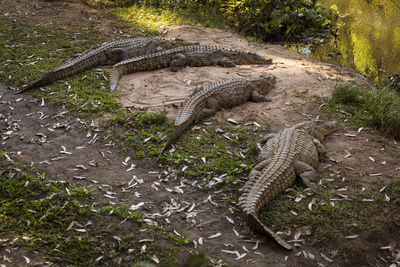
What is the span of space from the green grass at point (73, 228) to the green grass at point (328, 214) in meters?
1.18

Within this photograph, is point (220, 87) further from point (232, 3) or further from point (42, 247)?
point (232, 3)

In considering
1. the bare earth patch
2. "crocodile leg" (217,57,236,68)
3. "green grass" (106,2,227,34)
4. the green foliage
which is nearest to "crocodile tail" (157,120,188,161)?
the bare earth patch

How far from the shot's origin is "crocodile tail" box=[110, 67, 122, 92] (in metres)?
6.86

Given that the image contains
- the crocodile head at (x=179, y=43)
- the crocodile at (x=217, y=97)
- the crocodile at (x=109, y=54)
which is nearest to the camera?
the crocodile at (x=217, y=97)

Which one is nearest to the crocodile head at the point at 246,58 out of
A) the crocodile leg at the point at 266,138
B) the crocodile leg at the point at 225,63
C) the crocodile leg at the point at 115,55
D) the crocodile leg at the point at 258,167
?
the crocodile leg at the point at 225,63

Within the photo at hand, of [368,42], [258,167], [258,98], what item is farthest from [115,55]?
[368,42]

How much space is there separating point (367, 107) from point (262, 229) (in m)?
3.73

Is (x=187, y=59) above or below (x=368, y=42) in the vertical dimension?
below

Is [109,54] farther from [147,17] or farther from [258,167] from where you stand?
[258,167]

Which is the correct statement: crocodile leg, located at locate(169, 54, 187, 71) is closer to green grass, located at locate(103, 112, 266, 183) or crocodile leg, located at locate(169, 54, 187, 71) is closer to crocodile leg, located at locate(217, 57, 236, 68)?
crocodile leg, located at locate(217, 57, 236, 68)

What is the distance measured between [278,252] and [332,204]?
104cm

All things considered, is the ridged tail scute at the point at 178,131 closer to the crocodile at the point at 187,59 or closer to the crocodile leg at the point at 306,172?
the crocodile leg at the point at 306,172

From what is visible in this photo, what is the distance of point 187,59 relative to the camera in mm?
7973

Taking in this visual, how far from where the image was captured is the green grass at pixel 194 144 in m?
4.77
